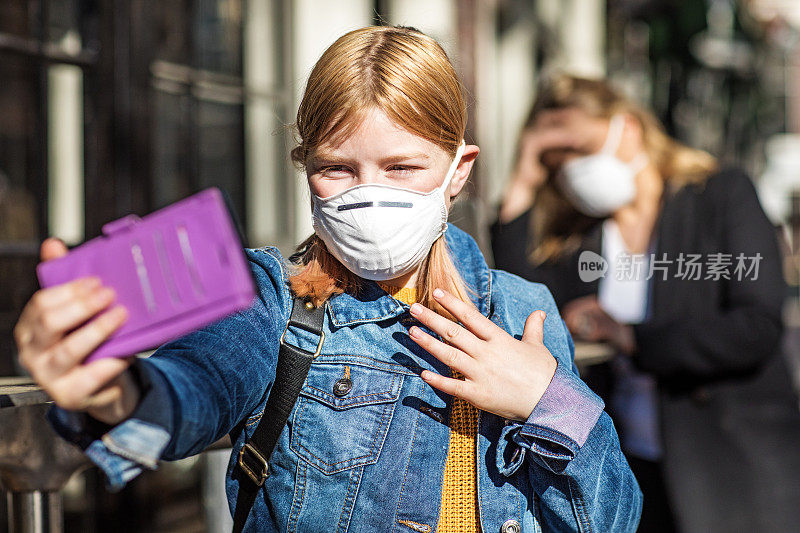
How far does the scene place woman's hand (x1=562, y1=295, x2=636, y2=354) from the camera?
280 centimetres

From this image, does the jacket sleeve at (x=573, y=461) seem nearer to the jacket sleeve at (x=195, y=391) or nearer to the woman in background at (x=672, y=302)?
the jacket sleeve at (x=195, y=391)

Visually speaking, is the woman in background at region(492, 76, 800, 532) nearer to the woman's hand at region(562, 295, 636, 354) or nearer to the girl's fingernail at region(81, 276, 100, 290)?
the woman's hand at region(562, 295, 636, 354)

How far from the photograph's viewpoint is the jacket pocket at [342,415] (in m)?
1.34

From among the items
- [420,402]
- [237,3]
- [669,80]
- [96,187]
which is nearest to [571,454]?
[420,402]

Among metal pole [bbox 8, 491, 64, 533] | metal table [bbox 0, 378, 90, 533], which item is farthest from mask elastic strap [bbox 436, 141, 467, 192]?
metal pole [bbox 8, 491, 64, 533]

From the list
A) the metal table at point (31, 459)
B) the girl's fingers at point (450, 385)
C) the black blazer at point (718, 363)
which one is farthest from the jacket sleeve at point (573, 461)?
the black blazer at point (718, 363)

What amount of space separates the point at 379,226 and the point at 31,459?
2.77 feet

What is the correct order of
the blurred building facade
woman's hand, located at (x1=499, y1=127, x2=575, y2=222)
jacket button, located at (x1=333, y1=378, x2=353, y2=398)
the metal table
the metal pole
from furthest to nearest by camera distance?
woman's hand, located at (x1=499, y1=127, x2=575, y2=222) → the blurred building facade → the metal pole → the metal table → jacket button, located at (x1=333, y1=378, x2=353, y2=398)

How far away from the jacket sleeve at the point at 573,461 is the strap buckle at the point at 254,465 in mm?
403

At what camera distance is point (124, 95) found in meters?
2.97

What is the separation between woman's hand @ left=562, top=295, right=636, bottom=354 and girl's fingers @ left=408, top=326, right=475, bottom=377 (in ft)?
5.33

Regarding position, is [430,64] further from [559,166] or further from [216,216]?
[559,166]

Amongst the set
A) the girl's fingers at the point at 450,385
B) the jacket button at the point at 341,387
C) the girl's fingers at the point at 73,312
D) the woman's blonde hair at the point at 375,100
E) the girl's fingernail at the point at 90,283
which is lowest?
the jacket button at the point at 341,387

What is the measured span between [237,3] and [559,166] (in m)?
1.67
